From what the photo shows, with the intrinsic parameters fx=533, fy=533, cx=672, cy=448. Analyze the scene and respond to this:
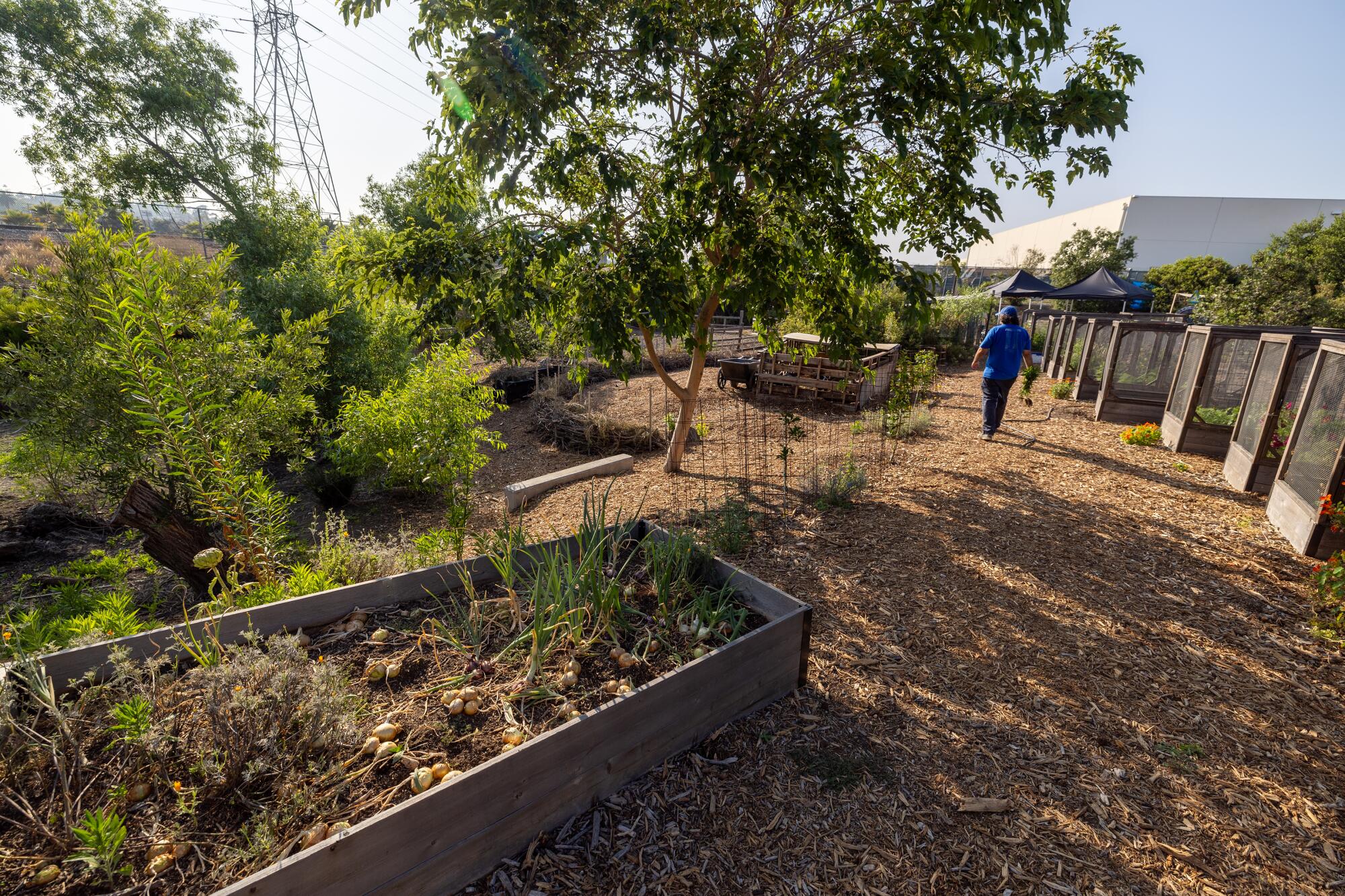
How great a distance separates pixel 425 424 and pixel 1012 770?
4693mm

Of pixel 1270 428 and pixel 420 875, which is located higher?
pixel 1270 428

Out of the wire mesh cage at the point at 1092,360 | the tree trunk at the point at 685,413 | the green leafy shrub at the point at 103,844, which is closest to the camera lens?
the green leafy shrub at the point at 103,844

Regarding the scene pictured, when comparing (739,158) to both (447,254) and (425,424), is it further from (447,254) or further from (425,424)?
(425,424)

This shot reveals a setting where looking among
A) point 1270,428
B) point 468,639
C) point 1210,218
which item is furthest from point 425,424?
point 1210,218

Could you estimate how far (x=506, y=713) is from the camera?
76.7 inches

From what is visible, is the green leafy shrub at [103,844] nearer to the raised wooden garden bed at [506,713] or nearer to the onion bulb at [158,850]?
the onion bulb at [158,850]

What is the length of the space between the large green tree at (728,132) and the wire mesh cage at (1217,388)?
386 cm

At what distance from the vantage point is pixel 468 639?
2406 millimetres

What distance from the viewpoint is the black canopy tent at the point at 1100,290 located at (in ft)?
50.8

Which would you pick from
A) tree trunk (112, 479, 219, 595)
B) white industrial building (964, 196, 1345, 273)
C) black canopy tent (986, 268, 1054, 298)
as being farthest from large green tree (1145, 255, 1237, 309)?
tree trunk (112, 479, 219, 595)

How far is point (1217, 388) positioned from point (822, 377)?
16.3ft

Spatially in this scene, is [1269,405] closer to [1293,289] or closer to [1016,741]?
[1016,741]

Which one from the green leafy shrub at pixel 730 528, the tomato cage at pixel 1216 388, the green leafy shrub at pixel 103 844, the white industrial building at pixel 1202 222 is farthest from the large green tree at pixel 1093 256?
the green leafy shrub at pixel 103 844

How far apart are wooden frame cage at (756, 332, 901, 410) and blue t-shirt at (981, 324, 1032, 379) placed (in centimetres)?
224
